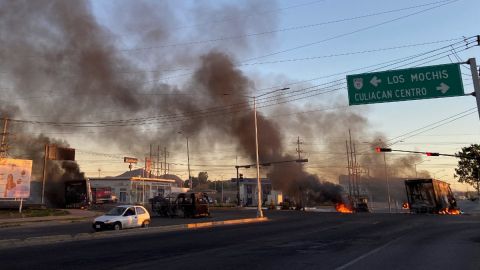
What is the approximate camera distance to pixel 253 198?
302ft

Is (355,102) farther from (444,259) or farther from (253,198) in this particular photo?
(253,198)

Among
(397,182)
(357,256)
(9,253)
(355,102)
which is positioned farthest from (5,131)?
(397,182)

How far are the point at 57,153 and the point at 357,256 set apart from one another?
1448 inches

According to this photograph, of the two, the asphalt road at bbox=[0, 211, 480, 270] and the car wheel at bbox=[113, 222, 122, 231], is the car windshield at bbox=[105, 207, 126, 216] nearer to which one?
the car wheel at bbox=[113, 222, 122, 231]

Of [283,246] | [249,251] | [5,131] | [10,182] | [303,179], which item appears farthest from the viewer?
[303,179]

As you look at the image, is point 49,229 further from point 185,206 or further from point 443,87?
point 443,87

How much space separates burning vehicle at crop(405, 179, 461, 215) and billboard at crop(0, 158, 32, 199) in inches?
1267

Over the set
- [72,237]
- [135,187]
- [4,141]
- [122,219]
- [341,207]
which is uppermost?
[4,141]

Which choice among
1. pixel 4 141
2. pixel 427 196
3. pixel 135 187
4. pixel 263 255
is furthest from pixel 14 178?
pixel 135 187

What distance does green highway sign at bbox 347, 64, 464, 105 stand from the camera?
1451cm

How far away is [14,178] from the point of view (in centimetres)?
3183

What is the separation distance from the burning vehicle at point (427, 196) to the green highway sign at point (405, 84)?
23739mm

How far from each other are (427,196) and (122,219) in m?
27.8

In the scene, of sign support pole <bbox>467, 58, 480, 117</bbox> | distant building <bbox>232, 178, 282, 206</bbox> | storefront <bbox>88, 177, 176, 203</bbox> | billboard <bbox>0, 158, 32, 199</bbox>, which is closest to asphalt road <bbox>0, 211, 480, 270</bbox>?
sign support pole <bbox>467, 58, 480, 117</bbox>
